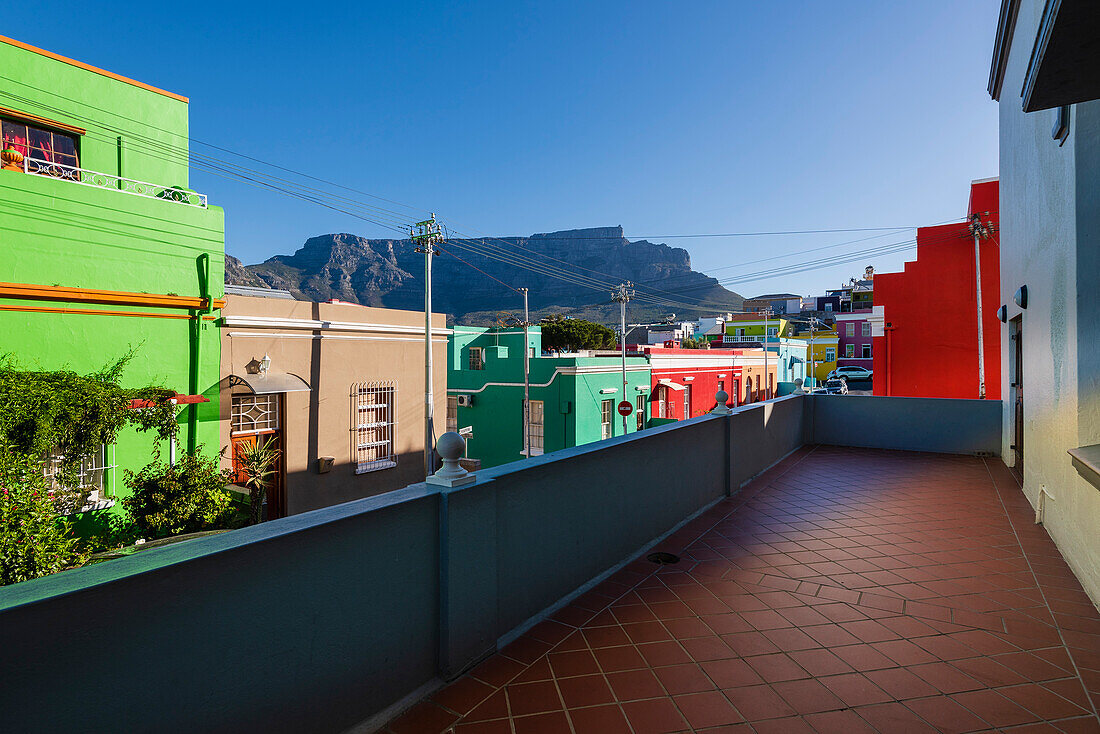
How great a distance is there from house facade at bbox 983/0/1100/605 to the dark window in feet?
32.7

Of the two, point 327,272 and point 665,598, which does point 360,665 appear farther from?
point 327,272

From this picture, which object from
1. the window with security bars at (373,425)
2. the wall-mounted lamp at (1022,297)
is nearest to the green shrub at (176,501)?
the window with security bars at (373,425)

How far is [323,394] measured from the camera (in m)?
9.40

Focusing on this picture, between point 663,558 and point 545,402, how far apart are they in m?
14.3

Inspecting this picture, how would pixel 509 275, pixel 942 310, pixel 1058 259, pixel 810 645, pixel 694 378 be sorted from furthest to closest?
pixel 509 275 → pixel 694 378 → pixel 942 310 → pixel 1058 259 → pixel 810 645

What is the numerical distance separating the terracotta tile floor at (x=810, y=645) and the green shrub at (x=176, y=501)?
531 centimetres

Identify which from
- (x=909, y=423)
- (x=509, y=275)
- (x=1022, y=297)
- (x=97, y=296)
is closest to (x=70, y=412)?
(x=97, y=296)

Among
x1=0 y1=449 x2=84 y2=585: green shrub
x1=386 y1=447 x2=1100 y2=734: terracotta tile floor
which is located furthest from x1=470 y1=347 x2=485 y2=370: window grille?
x1=386 y1=447 x2=1100 y2=734: terracotta tile floor

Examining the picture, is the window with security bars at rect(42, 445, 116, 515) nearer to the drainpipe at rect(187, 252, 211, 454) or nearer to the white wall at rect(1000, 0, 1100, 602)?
the drainpipe at rect(187, 252, 211, 454)

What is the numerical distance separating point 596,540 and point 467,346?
26253 mm

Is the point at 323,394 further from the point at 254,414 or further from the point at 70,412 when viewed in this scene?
the point at 70,412

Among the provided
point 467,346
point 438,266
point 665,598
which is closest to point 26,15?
point 665,598

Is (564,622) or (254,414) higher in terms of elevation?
(254,414)

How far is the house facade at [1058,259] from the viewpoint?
2.22 m
